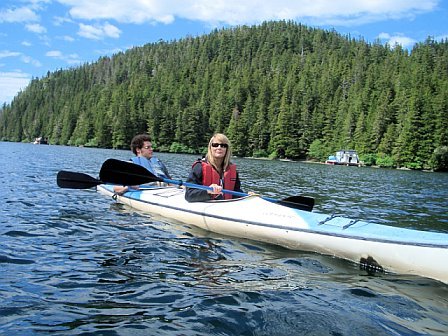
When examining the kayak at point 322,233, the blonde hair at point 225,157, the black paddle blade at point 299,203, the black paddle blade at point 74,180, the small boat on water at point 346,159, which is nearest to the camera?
the kayak at point 322,233

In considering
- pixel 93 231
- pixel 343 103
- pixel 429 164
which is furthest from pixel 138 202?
pixel 343 103

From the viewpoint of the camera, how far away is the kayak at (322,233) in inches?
225

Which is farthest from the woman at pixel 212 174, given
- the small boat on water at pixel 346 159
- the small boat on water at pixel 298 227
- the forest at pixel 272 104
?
the small boat on water at pixel 346 159

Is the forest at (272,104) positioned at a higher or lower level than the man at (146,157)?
higher

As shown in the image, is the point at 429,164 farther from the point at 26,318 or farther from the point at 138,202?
the point at 26,318

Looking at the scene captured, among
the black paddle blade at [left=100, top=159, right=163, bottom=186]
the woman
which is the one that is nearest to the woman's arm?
the woman

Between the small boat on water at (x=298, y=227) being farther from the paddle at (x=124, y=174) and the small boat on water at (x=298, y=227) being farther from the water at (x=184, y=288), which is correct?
the water at (x=184, y=288)

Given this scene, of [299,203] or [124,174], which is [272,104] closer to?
[124,174]

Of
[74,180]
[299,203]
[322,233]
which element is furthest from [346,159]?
[322,233]

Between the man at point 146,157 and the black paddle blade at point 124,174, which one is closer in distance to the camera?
the black paddle blade at point 124,174

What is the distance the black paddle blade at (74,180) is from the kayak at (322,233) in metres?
1.76

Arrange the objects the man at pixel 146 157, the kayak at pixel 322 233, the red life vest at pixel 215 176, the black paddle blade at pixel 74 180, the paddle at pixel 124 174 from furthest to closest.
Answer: the man at pixel 146 157 < the black paddle blade at pixel 74 180 < the paddle at pixel 124 174 < the red life vest at pixel 215 176 < the kayak at pixel 322 233

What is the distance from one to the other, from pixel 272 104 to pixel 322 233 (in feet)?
294

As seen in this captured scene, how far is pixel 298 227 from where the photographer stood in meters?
7.06
